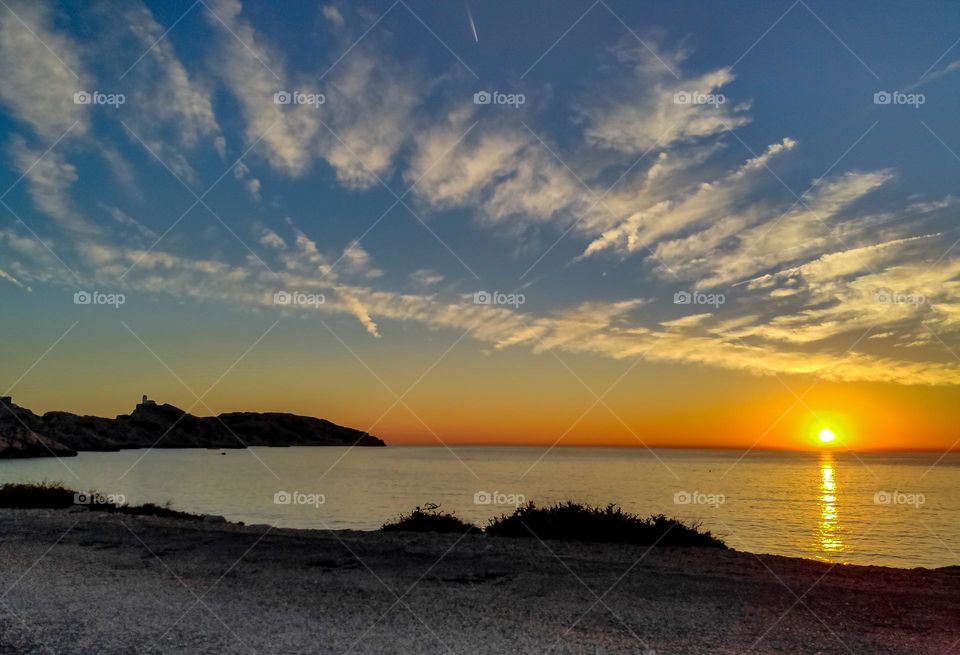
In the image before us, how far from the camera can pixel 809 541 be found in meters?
30.5

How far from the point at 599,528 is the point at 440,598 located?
28.8 ft

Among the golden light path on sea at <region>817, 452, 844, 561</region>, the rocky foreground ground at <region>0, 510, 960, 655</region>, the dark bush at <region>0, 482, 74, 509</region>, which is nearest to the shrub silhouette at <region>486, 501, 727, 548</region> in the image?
the rocky foreground ground at <region>0, 510, 960, 655</region>

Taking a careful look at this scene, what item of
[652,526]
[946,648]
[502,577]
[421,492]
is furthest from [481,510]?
[946,648]

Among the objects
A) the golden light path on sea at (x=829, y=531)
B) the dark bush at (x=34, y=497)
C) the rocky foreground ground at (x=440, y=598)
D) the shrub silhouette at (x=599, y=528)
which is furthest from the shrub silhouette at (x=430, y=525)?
the golden light path on sea at (x=829, y=531)

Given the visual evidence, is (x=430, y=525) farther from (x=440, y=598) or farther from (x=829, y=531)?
(x=829, y=531)

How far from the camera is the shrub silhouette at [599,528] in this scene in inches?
730

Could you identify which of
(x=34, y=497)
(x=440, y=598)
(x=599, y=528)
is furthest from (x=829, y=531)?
(x=34, y=497)

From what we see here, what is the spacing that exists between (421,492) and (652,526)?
37658mm

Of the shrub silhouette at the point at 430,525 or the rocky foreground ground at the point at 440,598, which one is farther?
the shrub silhouette at the point at 430,525

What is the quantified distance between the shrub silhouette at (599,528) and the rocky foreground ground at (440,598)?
3.71 ft

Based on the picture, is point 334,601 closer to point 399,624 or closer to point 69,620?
point 399,624

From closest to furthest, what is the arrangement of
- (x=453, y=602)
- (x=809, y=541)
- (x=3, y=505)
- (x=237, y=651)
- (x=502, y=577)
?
(x=237, y=651), (x=453, y=602), (x=502, y=577), (x=3, y=505), (x=809, y=541)

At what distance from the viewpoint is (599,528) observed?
62.1ft

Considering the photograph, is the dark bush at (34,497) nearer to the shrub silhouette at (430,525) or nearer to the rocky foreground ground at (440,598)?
the rocky foreground ground at (440,598)
